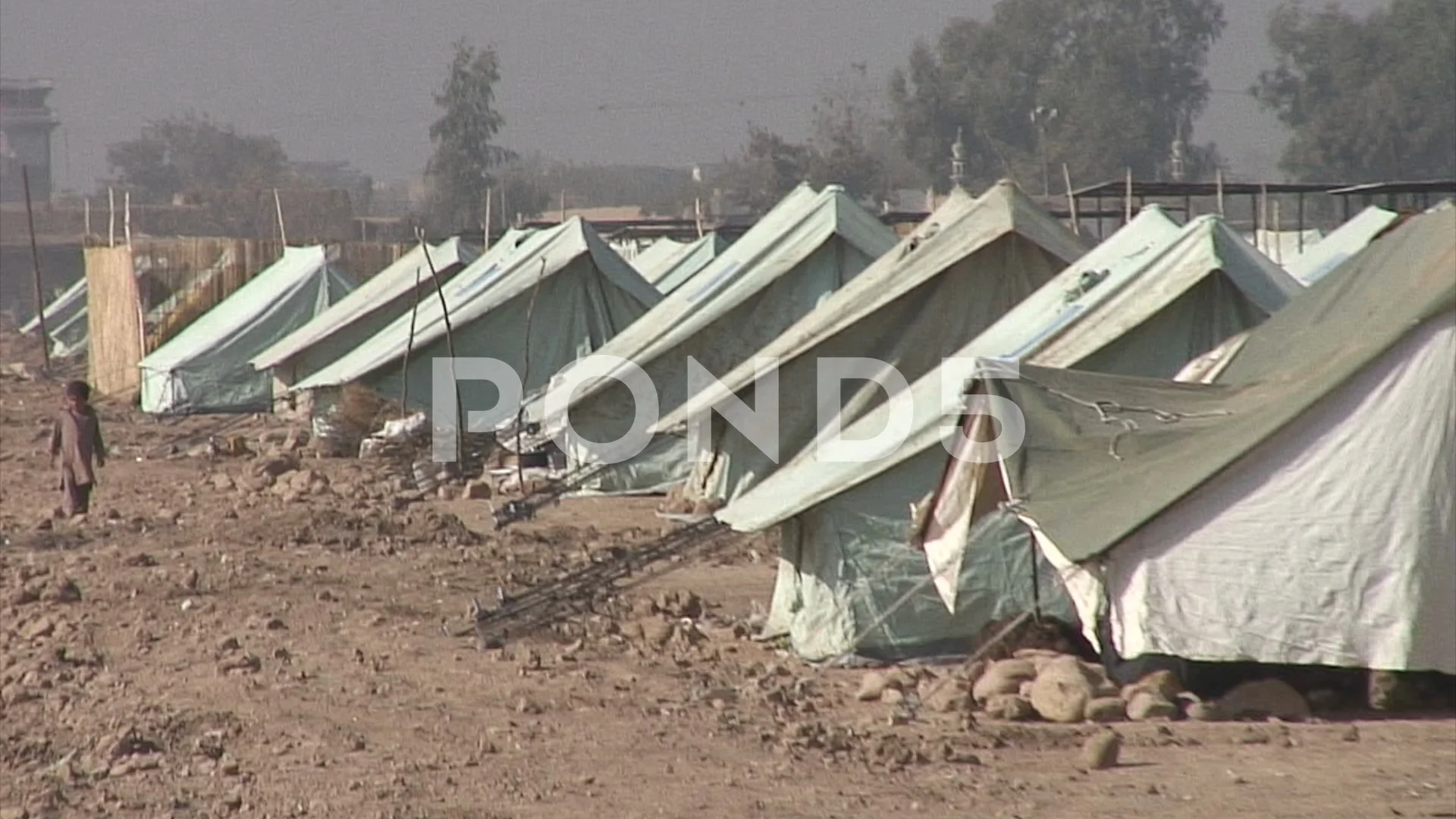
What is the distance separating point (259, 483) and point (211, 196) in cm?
4167

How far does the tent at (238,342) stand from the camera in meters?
A: 23.8

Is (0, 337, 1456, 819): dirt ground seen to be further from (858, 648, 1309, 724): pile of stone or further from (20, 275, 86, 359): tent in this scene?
(20, 275, 86, 359): tent

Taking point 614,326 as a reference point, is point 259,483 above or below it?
below

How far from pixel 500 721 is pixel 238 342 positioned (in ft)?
54.8

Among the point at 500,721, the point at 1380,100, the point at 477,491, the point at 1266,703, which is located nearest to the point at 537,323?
the point at 477,491

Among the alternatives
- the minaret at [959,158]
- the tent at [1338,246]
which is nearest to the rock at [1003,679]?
the tent at [1338,246]

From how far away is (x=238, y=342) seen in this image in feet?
79.6

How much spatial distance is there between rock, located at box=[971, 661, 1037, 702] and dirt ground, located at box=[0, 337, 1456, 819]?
218 millimetres

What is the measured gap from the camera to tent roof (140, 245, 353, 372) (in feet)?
79.5

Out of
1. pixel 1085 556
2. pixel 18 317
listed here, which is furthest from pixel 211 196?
pixel 1085 556

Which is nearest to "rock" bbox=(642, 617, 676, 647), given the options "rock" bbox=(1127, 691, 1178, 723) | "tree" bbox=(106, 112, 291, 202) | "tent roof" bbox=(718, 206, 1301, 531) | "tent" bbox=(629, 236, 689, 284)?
"tent roof" bbox=(718, 206, 1301, 531)

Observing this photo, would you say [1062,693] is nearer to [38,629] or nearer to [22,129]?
[38,629]

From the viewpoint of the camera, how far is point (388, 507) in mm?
14734

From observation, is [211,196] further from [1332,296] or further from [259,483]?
[1332,296]
